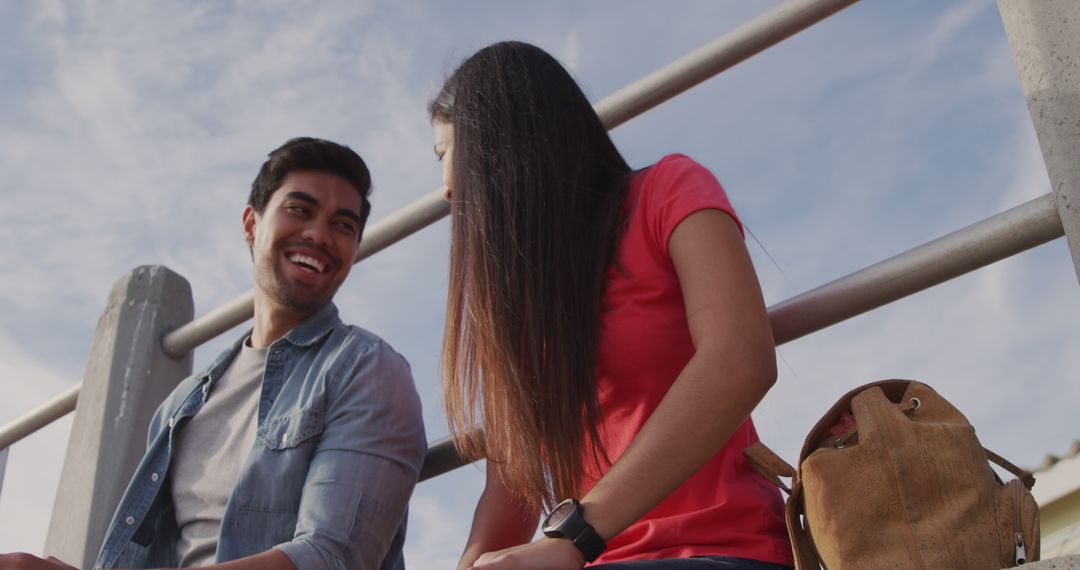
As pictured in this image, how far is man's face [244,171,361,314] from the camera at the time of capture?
7.02 feet

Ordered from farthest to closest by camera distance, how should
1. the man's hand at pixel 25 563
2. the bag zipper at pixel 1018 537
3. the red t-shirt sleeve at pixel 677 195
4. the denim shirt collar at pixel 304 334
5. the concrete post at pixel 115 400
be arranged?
the concrete post at pixel 115 400 < the denim shirt collar at pixel 304 334 < the man's hand at pixel 25 563 < the red t-shirt sleeve at pixel 677 195 < the bag zipper at pixel 1018 537

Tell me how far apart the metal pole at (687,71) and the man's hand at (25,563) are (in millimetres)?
750

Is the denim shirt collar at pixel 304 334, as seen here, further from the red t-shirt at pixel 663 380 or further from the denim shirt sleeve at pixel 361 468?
the red t-shirt at pixel 663 380

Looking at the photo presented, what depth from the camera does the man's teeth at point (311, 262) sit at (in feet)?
7.05

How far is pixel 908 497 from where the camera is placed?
1.08 m

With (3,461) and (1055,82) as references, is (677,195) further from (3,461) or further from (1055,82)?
(3,461)

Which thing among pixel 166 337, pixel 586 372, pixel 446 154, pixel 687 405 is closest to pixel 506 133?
pixel 446 154

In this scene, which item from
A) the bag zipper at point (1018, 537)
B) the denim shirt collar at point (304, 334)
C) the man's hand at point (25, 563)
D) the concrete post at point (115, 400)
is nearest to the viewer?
the bag zipper at point (1018, 537)

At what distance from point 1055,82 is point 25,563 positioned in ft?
4.25

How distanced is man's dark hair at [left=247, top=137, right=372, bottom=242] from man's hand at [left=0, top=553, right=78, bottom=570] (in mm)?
895

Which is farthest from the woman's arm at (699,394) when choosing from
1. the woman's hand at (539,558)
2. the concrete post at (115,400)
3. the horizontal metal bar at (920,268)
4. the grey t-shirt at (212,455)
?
the concrete post at (115,400)

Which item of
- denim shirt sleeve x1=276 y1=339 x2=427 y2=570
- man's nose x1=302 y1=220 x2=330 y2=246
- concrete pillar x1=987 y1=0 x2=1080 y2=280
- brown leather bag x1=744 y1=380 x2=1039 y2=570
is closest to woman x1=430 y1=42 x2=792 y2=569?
brown leather bag x1=744 y1=380 x2=1039 y2=570

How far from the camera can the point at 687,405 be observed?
1.17 m

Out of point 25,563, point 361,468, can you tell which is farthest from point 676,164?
point 25,563
